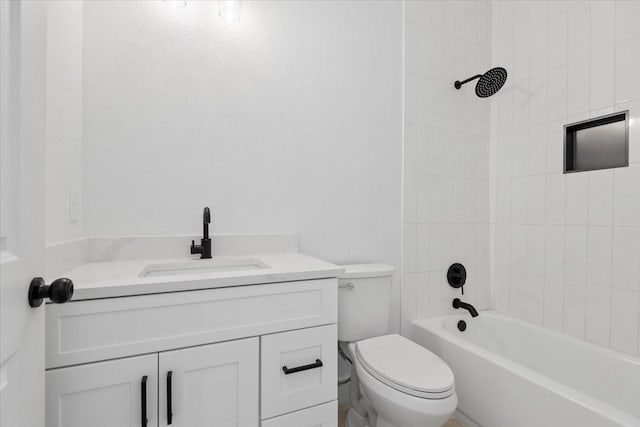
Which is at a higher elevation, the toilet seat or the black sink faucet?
the black sink faucet

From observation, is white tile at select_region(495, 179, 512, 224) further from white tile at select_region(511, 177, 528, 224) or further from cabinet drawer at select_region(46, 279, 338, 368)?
cabinet drawer at select_region(46, 279, 338, 368)

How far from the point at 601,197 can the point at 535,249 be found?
0.45 metres

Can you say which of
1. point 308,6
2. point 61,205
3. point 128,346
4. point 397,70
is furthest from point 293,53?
point 128,346

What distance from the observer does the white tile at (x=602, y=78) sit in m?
1.51

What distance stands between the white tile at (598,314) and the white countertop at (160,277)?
142cm

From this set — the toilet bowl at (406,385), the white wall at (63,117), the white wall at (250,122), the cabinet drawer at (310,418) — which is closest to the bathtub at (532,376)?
the toilet bowl at (406,385)

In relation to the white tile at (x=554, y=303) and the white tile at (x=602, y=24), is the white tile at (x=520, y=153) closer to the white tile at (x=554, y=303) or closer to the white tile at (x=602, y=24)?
the white tile at (x=602, y=24)

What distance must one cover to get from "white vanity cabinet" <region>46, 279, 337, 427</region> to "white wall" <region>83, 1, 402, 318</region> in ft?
1.83

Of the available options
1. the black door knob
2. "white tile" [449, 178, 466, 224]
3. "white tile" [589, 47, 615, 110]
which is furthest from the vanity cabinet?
"white tile" [589, 47, 615, 110]

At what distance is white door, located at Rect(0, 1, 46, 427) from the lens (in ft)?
1.68

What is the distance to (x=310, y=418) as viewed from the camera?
42.2 inches

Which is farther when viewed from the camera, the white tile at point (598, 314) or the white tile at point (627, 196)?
the white tile at point (598, 314)

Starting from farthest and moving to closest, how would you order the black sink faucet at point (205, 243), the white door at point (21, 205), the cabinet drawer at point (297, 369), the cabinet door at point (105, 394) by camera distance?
the black sink faucet at point (205, 243)
the cabinet drawer at point (297, 369)
the cabinet door at point (105, 394)
the white door at point (21, 205)

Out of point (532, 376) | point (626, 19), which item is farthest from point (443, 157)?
point (532, 376)
